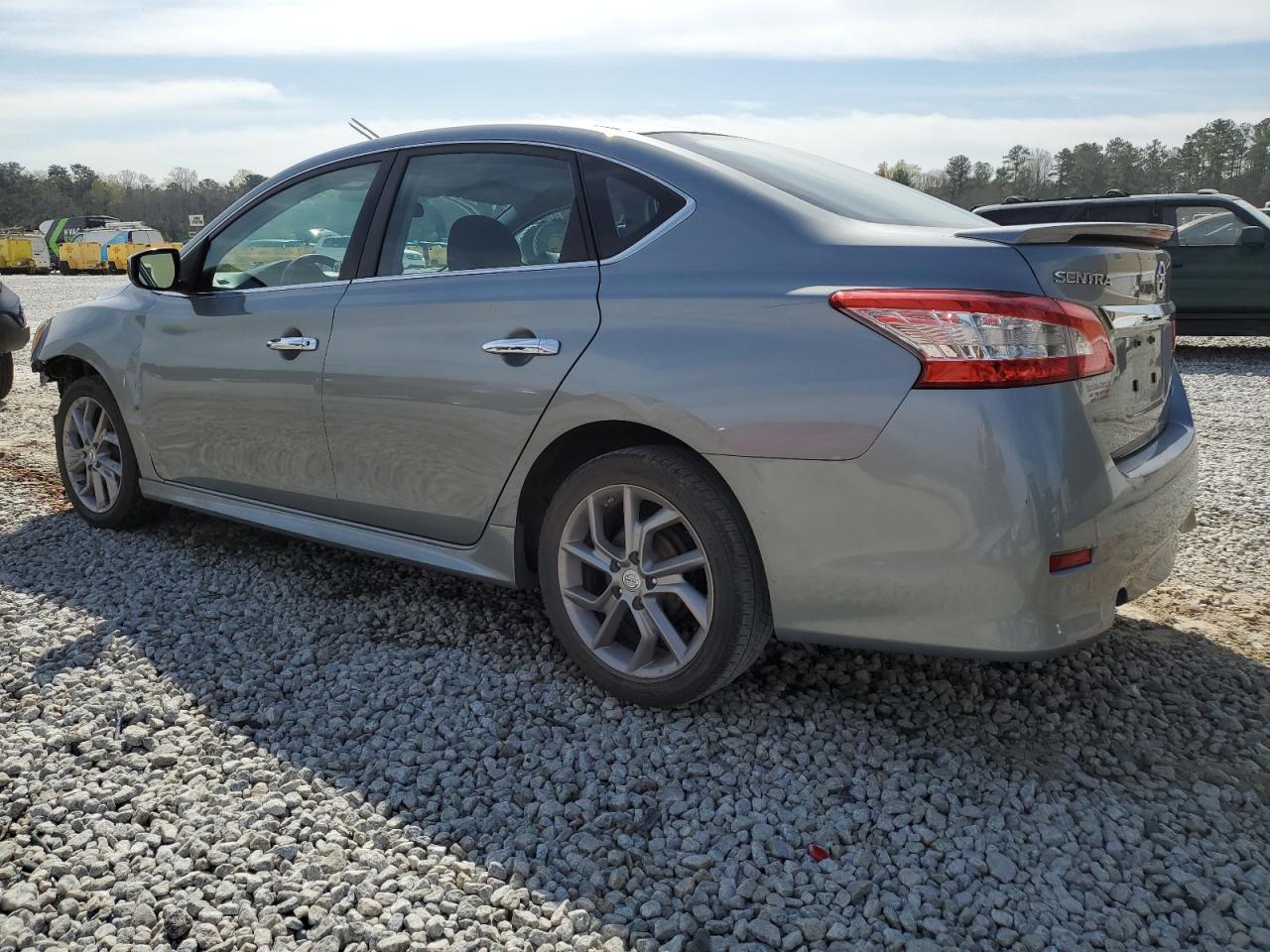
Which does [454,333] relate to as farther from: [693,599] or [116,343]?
[116,343]

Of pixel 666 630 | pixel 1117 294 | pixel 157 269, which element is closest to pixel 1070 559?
pixel 1117 294

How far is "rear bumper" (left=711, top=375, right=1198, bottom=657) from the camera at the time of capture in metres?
2.57

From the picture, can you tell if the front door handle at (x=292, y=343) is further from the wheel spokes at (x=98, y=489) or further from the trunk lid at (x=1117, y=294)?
the trunk lid at (x=1117, y=294)

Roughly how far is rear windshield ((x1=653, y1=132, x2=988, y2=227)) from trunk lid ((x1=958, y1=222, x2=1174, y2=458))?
1.30 feet

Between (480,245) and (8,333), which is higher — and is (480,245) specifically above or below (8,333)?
above

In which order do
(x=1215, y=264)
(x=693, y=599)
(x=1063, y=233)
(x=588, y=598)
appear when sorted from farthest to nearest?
(x=1215, y=264) < (x=588, y=598) < (x=693, y=599) < (x=1063, y=233)

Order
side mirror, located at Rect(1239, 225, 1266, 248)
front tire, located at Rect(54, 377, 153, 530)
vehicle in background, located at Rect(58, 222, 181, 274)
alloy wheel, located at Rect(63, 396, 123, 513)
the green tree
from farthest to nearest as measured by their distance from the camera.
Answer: the green tree < vehicle in background, located at Rect(58, 222, 181, 274) < side mirror, located at Rect(1239, 225, 1266, 248) < alloy wheel, located at Rect(63, 396, 123, 513) < front tire, located at Rect(54, 377, 153, 530)

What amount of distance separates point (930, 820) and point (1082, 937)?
0.47 meters

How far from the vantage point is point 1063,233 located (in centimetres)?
271

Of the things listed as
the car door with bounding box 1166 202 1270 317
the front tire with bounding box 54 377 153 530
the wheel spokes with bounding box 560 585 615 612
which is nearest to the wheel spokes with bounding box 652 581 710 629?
the wheel spokes with bounding box 560 585 615 612

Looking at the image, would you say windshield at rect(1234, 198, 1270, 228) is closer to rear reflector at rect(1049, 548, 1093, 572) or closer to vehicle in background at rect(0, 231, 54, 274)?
rear reflector at rect(1049, 548, 1093, 572)

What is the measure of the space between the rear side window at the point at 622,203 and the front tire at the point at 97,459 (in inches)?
108

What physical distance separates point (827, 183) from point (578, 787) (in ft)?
6.48

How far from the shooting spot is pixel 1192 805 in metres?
2.73
